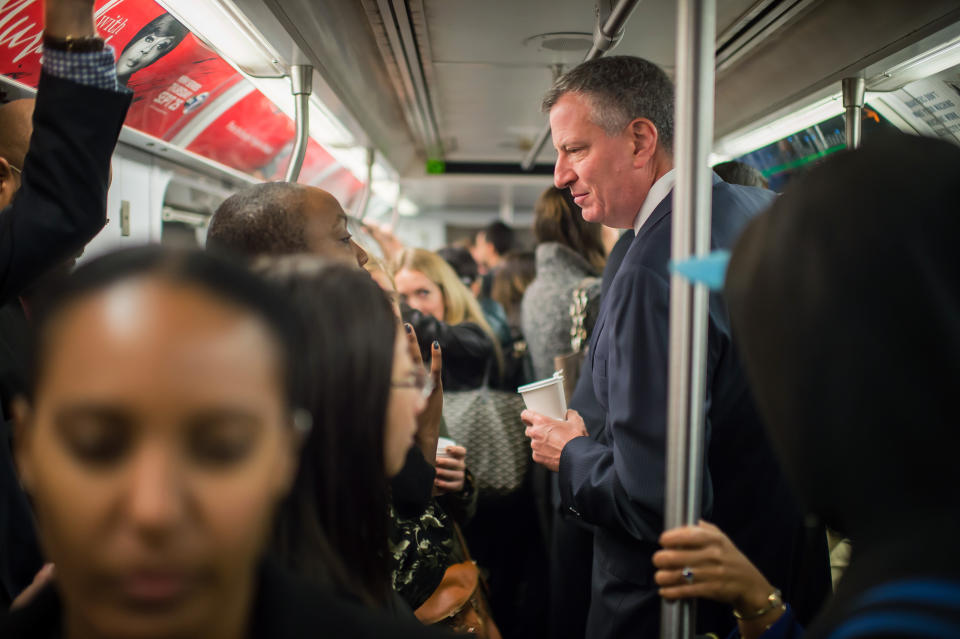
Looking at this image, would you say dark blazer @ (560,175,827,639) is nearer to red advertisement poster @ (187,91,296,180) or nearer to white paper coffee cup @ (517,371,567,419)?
white paper coffee cup @ (517,371,567,419)

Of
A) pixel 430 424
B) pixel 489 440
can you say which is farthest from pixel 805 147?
pixel 430 424

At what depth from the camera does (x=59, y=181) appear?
1.06m

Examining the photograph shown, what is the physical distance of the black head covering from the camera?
2.01ft

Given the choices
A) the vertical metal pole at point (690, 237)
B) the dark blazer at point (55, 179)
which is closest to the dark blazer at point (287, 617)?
the vertical metal pole at point (690, 237)

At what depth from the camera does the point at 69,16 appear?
3.42 ft

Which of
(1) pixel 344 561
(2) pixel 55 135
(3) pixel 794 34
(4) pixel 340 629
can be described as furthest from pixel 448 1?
(4) pixel 340 629

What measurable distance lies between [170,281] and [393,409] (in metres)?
0.46

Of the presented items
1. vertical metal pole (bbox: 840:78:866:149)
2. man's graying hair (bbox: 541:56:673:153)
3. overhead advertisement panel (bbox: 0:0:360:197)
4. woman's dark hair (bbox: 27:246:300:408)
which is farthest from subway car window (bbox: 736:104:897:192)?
woman's dark hair (bbox: 27:246:300:408)

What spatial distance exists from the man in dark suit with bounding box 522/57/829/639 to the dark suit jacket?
3.49 feet

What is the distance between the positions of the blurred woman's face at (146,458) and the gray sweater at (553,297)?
8.23 feet

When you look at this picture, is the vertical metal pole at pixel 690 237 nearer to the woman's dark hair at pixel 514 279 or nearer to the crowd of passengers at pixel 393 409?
the crowd of passengers at pixel 393 409

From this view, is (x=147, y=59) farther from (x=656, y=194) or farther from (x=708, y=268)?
(x=708, y=268)

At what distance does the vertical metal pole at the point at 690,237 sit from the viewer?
3.08 feet

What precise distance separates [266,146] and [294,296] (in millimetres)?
3449
